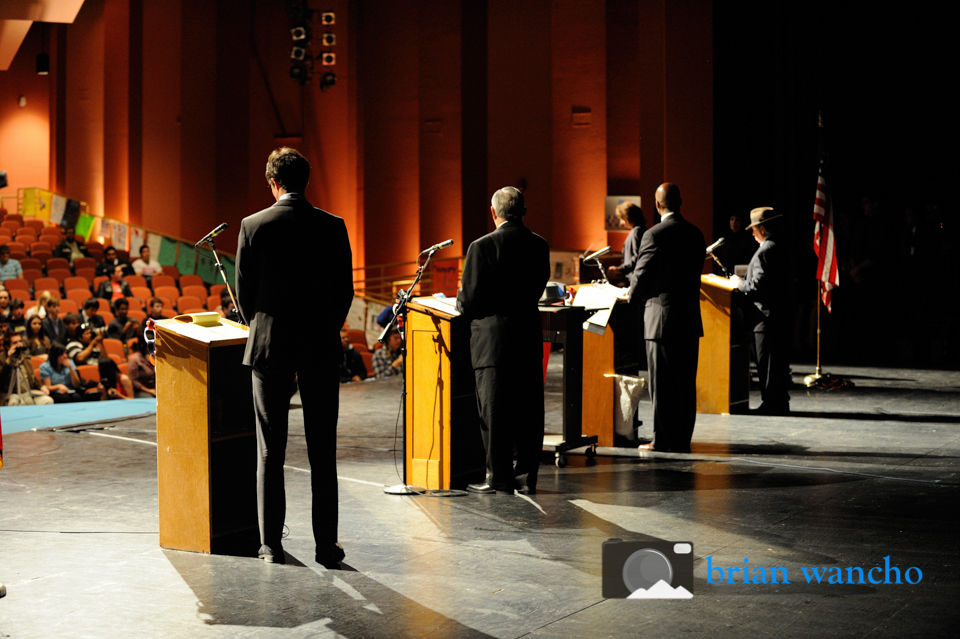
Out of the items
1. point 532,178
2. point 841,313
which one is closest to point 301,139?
point 532,178

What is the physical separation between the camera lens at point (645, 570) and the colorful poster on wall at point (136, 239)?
13.7 m

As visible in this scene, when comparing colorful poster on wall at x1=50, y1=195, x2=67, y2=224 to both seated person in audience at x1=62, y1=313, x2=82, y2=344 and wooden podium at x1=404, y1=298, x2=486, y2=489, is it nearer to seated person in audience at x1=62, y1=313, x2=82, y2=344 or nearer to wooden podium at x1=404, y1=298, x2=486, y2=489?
seated person in audience at x1=62, y1=313, x2=82, y2=344

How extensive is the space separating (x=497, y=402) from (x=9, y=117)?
19913 mm

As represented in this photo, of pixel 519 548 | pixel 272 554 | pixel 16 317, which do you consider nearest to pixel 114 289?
pixel 16 317

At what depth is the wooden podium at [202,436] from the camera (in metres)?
3.49

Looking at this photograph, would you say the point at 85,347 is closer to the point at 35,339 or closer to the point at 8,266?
the point at 35,339

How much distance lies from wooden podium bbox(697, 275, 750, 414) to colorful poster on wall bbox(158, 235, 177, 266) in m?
10.5

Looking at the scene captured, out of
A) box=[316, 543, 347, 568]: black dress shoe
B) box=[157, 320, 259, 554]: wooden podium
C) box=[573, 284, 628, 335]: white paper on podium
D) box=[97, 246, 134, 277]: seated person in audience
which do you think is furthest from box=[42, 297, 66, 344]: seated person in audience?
box=[316, 543, 347, 568]: black dress shoe

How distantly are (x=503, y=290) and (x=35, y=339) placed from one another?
6.05 meters

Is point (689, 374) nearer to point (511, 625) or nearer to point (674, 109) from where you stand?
point (511, 625)

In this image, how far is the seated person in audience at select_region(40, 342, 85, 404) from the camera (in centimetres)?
825

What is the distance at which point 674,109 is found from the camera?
11180 mm

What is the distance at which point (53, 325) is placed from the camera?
9227 millimetres

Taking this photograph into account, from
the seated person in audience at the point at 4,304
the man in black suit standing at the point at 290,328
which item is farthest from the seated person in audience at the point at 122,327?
the man in black suit standing at the point at 290,328
